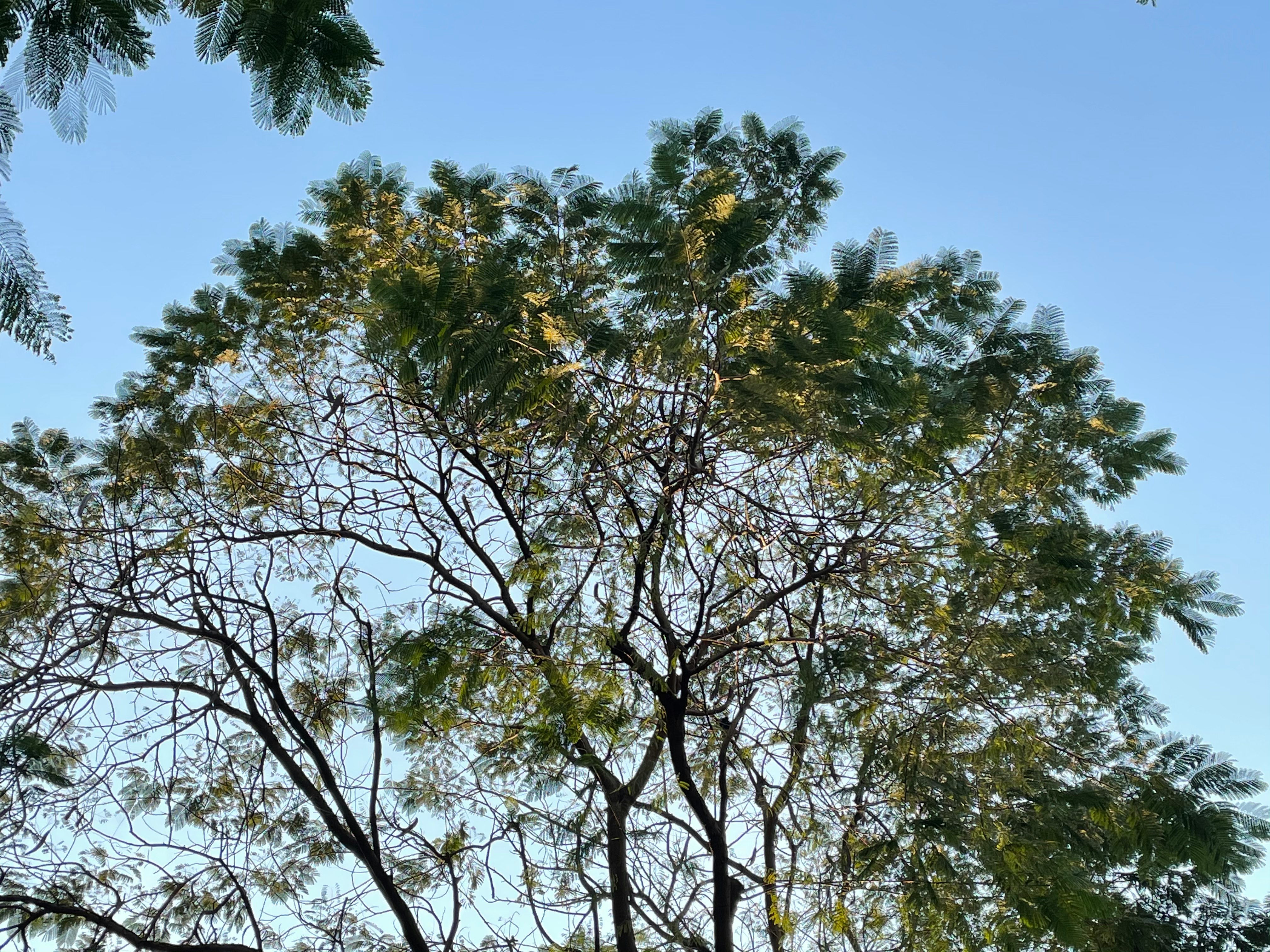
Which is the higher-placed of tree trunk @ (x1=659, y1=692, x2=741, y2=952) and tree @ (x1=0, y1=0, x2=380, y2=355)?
tree @ (x1=0, y1=0, x2=380, y2=355)

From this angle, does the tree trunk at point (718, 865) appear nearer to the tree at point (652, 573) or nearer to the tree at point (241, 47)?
the tree at point (652, 573)

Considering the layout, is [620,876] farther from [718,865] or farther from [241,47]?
[241,47]

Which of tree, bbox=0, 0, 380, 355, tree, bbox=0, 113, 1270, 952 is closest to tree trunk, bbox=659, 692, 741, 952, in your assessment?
tree, bbox=0, 113, 1270, 952

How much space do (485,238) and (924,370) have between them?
2.94 meters

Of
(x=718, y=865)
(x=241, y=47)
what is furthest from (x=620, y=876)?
(x=241, y=47)

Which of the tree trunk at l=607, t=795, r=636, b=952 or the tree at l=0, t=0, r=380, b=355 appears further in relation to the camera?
the tree trunk at l=607, t=795, r=636, b=952

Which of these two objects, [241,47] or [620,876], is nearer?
[241,47]

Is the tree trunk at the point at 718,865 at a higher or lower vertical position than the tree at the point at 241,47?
lower

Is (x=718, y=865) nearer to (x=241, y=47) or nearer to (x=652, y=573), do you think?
(x=652, y=573)

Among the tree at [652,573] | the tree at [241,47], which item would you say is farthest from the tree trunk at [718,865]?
the tree at [241,47]

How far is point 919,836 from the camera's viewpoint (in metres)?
5.49

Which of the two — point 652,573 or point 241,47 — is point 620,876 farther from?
point 241,47

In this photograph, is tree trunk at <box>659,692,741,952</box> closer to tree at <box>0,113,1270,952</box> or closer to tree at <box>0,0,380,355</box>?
tree at <box>0,113,1270,952</box>

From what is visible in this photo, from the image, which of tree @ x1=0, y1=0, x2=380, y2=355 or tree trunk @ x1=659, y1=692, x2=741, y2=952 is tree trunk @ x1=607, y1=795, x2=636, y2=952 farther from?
tree @ x1=0, y1=0, x2=380, y2=355
